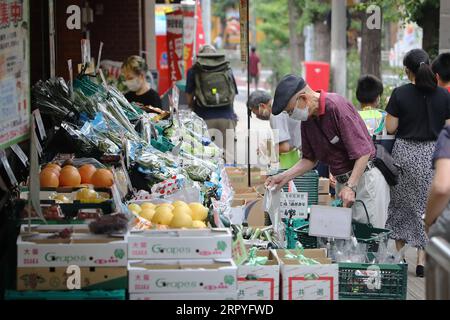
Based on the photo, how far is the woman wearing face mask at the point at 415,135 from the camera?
320 inches

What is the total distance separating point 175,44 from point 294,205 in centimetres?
1175

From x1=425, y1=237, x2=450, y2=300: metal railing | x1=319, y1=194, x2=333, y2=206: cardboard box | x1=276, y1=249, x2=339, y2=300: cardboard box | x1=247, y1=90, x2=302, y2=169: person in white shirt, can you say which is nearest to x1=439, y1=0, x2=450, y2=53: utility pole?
x1=247, y1=90, x2=302, y2=169: person in white shirt

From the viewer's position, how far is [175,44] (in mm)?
19078

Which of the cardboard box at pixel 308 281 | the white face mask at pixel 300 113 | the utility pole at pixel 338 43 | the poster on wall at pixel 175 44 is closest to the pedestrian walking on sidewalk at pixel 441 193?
the cardboard box at pixel 308 281

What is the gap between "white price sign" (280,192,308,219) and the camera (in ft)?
25.3

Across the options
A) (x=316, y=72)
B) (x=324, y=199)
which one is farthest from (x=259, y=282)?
(x=316, y=72)

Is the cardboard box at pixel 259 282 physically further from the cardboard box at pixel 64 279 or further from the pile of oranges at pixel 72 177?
the pile of oranges at pixel 72 177

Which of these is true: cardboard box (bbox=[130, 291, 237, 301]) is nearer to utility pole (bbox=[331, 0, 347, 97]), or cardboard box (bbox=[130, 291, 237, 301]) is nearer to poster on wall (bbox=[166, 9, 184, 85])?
poster on wall (bbox=[166, 9, 184, 85])

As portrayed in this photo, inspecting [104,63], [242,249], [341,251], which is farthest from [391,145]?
[104,63]

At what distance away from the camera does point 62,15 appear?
11516mm

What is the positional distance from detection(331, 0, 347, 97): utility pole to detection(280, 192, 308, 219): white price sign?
40.4ft

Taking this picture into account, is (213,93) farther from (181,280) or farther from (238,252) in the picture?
(181,280)
